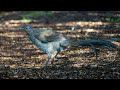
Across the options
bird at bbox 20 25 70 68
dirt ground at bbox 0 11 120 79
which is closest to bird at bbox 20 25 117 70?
bird at bbox 20 25 70 68

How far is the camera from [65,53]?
7.07 metres

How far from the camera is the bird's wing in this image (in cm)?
573

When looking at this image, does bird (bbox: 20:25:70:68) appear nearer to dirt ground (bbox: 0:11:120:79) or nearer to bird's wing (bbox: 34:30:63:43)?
bird's wing (bbox: 34:30:63:43)

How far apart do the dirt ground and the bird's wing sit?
42 cm

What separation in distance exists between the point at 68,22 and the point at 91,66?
4468 millimetres

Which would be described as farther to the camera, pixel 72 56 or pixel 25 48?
pixel 25 48

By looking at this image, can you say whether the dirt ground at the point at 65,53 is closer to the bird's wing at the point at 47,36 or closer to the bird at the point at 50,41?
the bird at the point at 50,41

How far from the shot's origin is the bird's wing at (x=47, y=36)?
573 centimetres

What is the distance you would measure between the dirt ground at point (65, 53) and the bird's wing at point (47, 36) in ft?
1.39

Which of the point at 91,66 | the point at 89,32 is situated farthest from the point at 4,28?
the point at 91,66
